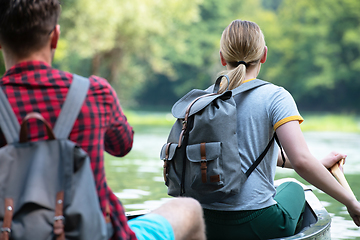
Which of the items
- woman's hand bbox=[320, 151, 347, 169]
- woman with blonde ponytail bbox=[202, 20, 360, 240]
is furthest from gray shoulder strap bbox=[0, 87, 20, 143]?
woman's hand bbox=[320, 151, 347, 169]

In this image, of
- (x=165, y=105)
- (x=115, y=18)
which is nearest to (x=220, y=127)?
(x=115, y=18)

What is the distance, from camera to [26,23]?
1531mm

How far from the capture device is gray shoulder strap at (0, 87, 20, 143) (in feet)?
4.69

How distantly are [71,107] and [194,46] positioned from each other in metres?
41.8

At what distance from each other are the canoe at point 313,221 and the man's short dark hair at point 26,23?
60.9 inches

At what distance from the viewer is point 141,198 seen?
19.5ft

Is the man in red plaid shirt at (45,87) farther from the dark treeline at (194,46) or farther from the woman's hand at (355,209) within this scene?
the dark treeline at (194,46)

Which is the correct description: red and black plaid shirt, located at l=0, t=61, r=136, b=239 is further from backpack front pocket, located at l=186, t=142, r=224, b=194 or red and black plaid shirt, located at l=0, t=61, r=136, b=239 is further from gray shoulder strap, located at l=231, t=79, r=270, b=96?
gray shoulder strap, located at l=231, t=79, r=270, b=96

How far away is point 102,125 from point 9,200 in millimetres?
375

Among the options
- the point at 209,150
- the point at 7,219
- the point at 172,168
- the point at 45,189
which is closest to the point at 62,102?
the point at 45,189

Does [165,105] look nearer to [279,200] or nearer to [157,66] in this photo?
[157,66]

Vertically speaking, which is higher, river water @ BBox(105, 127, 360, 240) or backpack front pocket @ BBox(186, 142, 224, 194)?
backpack front pocket @ BBox(186, 142, 224, 194)

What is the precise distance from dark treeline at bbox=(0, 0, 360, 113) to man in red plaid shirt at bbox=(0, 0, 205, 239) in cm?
1725

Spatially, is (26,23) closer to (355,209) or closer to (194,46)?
(355,209)
